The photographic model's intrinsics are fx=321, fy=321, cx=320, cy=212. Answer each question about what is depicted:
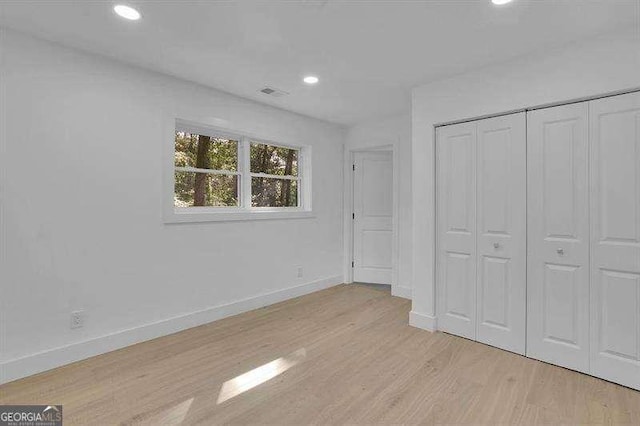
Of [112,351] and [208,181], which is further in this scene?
[208,181]

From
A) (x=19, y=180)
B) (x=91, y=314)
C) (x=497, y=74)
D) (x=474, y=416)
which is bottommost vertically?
(x=474, y=416)

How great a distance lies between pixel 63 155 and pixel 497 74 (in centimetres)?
360

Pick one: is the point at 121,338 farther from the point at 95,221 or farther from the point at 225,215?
the point at 225,215

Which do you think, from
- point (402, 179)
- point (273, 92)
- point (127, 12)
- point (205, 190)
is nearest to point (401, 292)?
point (402, 179)

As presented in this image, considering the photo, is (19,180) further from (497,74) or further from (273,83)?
(497,74)

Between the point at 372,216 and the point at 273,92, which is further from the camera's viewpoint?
the point at 372,216

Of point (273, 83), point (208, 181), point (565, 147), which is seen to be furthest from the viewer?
point (208, 181)

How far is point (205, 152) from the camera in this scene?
11.5ft

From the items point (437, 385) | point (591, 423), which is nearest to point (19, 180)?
point (437, 385)

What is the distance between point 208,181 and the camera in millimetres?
3512

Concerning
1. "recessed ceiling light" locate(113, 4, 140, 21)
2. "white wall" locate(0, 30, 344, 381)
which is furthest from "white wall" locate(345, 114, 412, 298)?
"recessed ceiling light" locate(113, 4, 140, 21)

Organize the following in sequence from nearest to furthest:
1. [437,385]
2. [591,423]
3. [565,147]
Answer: [591,423], [437,385], [565,147]

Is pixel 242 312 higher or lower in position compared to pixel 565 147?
lower

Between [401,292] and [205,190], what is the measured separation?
2.81 metres
